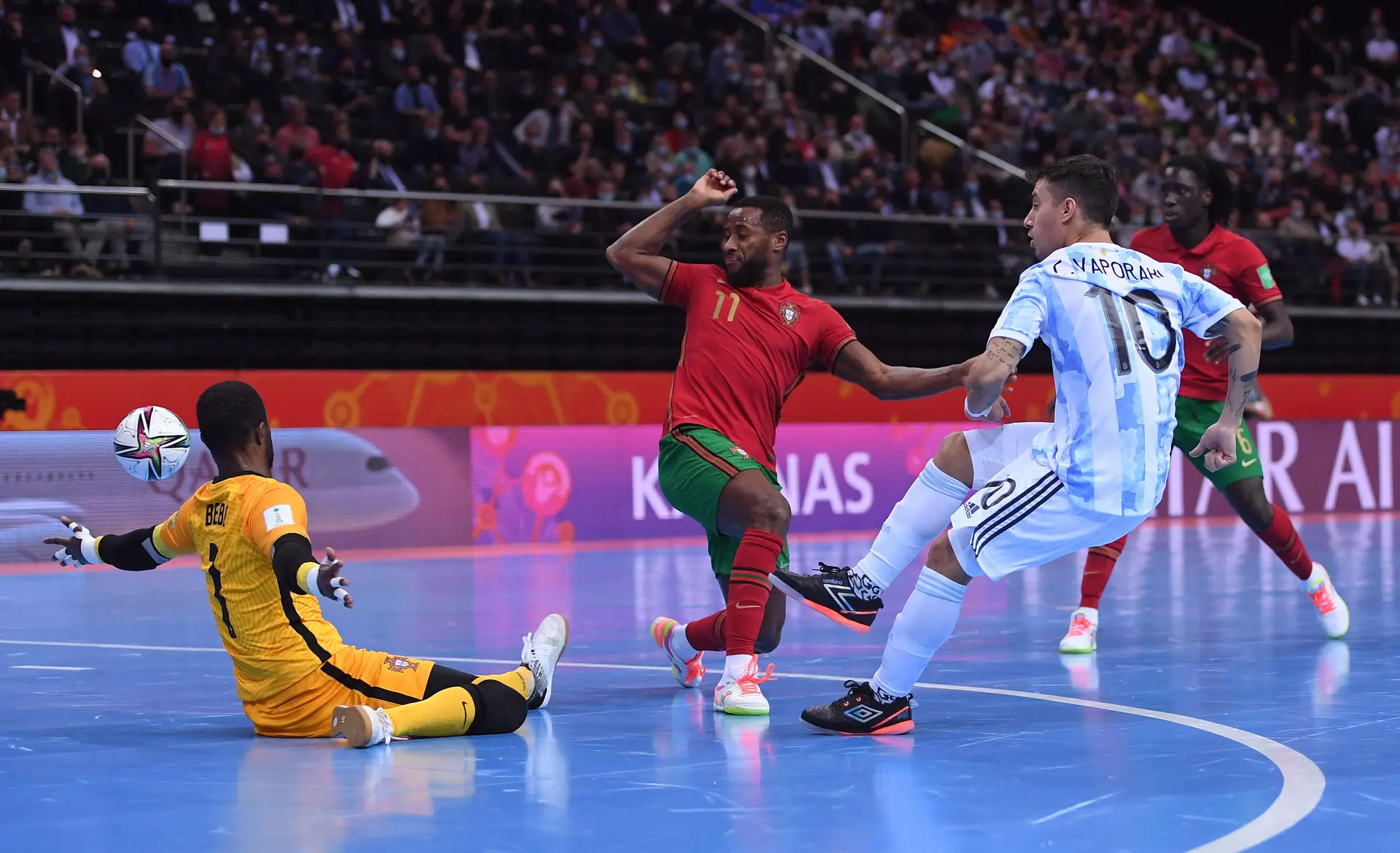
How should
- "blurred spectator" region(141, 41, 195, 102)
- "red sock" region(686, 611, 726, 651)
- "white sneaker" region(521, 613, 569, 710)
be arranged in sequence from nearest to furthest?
1. "white sneaker" region(521, 613, 569, 710)
2. "red sock" region(686, 611, 726, 651)
3. "blurred spectator" region(141, 41, 195, 102)

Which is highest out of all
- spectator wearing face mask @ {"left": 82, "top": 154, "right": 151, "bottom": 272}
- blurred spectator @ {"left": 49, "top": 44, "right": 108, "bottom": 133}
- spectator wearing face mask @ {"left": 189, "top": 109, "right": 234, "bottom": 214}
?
blurred spectator @ {"left": 49, "top": 44, "right": 108, "bottom": 133}

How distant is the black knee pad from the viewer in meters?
5.59

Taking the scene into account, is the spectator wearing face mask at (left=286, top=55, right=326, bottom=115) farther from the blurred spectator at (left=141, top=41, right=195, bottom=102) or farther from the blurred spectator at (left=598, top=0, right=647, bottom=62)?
the blurred spectator at (left=598, top=0, right=647, bottom=62)

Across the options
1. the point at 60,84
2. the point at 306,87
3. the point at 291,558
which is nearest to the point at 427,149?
the point at 306,87

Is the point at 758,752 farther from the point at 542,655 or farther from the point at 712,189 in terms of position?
the point at 712,189

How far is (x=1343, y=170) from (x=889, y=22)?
7.44m

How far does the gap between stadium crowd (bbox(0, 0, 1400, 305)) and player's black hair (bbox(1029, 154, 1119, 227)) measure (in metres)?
11.6

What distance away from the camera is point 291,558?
5.11 meters

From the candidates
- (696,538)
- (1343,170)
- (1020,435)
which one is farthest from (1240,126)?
(1020,435)

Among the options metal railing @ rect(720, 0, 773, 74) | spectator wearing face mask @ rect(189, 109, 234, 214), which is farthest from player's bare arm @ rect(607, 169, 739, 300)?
metal railing @ rect(720, 0, 773, 74)

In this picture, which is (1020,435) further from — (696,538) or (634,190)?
(634,190)

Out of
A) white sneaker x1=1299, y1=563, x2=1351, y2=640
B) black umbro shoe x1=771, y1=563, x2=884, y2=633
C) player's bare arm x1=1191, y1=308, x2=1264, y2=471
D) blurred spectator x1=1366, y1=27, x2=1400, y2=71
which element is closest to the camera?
player's bare arm x1=1191, y1=308, x2=1264, y2=471

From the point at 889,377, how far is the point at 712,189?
106 cm

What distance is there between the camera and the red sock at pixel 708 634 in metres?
6.46
